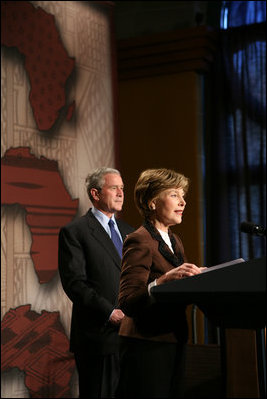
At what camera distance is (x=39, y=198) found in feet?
14.5

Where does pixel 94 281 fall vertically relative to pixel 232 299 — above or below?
below

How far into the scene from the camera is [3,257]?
4199 millimetres

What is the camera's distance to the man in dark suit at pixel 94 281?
3.27m

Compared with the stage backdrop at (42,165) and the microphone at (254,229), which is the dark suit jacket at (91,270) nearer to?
the stage backdrop at (42,165)

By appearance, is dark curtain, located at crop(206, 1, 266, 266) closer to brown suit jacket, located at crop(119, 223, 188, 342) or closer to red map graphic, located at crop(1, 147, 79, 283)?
red map graphic, located at crop(1, 147, 79, 283)

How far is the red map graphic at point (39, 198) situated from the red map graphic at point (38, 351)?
0.29 m

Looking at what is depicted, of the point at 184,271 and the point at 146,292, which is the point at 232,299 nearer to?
the point at 184,271

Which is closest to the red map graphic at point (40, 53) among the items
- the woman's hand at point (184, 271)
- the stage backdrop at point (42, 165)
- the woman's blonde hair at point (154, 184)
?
the stage backdrop at point (42, 165)

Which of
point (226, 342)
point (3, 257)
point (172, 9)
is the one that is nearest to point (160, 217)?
point (226, 342)

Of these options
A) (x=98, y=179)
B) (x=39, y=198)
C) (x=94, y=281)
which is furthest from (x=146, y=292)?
(x=39, y=198)

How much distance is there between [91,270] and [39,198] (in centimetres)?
122

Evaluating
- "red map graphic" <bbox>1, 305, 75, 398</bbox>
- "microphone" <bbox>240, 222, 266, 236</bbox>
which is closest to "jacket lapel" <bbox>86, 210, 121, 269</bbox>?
"red map graphic" <bbox>1, 305, 75, 398</bbox>

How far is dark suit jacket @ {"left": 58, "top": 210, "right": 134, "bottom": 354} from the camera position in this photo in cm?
328

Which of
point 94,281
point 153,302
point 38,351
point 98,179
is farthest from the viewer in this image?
point 38,351
